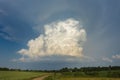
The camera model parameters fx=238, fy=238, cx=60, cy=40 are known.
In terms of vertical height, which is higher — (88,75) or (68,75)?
(88,75)

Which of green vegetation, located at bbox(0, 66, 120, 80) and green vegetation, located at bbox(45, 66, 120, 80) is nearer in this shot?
green vegetation, located at bbox(0, 66, 120, 80)

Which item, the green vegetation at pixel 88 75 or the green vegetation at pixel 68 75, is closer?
the green vegetation at pixel 68 75

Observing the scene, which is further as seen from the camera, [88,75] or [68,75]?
[88,75]
